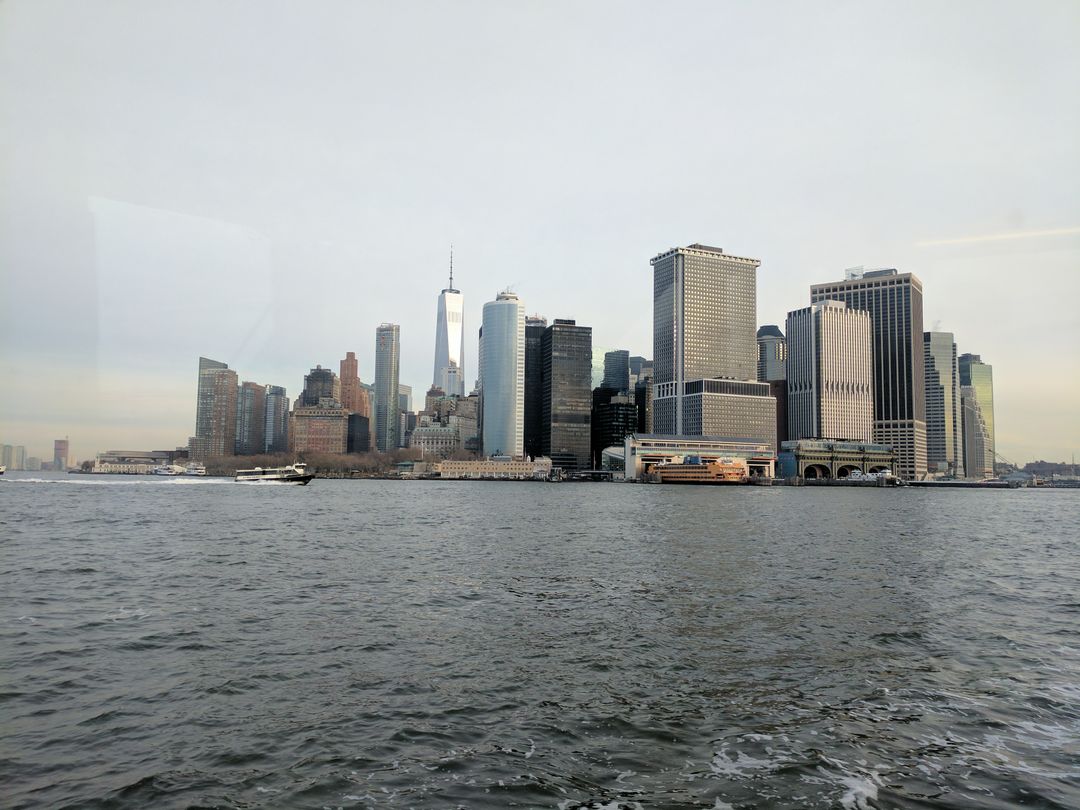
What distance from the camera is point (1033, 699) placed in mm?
14039

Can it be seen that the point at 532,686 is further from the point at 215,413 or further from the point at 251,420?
the point at 251,420

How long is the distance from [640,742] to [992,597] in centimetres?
2062

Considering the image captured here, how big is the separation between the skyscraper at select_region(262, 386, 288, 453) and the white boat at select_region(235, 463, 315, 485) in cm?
506

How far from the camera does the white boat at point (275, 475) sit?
487 feet

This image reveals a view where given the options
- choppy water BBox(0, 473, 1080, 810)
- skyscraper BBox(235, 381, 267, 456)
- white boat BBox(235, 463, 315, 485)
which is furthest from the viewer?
white boat BBox(235, 463, 315, 485)

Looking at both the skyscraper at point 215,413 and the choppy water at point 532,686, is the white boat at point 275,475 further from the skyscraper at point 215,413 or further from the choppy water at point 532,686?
the choppy water at point 532,686

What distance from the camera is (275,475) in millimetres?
153750

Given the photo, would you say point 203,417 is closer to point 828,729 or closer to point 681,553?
point 681,553

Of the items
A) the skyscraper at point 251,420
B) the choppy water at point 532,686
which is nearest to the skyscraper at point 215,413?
the skyscraper at point 251,420

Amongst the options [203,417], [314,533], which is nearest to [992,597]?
[314,533]

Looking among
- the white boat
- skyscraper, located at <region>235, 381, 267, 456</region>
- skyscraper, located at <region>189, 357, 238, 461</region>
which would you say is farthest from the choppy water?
the white boat

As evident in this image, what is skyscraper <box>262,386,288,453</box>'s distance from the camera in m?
129

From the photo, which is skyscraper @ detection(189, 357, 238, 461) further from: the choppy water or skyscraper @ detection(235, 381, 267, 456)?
the choppy water

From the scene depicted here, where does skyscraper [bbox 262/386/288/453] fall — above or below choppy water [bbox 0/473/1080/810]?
above
